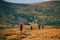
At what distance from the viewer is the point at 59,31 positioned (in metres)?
2.50

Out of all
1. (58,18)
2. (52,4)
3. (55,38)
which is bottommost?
(55,38)

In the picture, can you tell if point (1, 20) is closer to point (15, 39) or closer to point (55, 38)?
point (15, 39)

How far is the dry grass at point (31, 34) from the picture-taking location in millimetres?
2451

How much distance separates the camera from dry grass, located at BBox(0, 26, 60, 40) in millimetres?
2451

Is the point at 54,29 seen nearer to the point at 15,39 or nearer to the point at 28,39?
the point at 28,39

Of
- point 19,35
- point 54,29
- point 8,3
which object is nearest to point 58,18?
point 54,29

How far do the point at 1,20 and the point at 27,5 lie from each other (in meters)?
0.54

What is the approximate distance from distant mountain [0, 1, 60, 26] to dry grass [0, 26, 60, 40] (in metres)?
0.11

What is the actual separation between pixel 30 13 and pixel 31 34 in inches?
14.9

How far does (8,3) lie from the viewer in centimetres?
253

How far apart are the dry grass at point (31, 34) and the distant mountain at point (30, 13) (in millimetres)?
109

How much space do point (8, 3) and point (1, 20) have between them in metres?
0.33

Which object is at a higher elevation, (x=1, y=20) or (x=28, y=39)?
(x=1, y=20)

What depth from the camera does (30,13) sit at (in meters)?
2.55
